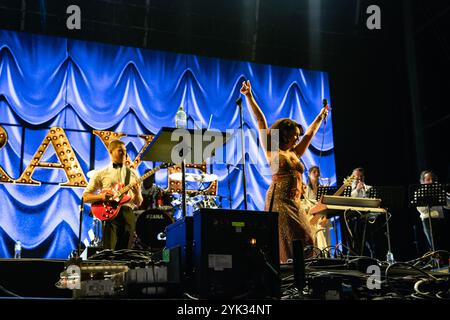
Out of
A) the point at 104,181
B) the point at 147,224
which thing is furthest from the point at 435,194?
the point at 104,181

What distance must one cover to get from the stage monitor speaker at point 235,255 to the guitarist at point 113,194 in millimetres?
3363

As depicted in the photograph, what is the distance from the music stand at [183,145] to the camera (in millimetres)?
3195

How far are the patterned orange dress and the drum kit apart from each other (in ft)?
3.99

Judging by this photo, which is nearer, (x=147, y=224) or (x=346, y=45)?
(x=147, y=224)

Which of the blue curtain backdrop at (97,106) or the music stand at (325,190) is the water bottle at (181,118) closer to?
the blue curtain backdrop at (97,106)

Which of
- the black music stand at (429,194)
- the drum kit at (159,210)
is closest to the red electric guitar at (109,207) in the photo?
the drum kit at (159,210)

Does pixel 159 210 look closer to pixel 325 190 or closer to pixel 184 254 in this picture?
pixel 325 190

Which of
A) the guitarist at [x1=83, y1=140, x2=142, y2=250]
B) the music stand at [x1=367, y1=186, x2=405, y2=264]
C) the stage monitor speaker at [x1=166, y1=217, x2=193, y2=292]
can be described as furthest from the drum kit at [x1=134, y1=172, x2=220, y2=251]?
the stage monitor speaker at [x1=166, y1=217, x2=193, y2=292]

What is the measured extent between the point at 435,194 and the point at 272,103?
289cm

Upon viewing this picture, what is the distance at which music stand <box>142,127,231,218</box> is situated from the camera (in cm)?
320

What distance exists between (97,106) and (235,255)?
19.7ft

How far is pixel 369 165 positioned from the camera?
8812 mm

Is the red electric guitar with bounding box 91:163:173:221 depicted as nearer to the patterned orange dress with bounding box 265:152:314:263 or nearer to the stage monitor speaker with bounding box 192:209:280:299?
the patterned orange dress with bounding box 265:152:314:263
